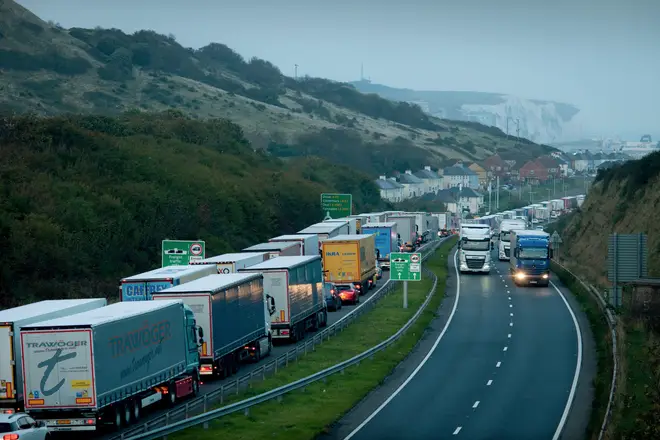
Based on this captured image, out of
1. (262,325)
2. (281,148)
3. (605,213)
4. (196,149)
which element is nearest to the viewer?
(262,325)

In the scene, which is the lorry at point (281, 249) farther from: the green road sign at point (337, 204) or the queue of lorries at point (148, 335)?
the green road sign at point (337, 204)

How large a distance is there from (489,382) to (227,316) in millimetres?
9355

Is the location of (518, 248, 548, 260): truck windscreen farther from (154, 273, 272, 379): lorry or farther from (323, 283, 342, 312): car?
(154, 273, 272, 379): lorry

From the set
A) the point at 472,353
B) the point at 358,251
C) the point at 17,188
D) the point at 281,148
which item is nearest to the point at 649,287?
the point at 472,353

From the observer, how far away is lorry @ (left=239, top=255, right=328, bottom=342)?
46188 millimetres

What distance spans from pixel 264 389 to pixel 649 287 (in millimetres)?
24887

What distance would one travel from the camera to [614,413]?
29.4 meters

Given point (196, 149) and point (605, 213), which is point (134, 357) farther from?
point (196, 149)

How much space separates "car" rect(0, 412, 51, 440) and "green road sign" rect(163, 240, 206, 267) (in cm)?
2526

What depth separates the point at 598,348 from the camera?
151 ft

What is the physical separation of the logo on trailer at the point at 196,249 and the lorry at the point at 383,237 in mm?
32202

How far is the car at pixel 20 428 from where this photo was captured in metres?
23.8

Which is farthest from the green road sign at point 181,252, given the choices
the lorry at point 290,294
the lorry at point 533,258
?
the lorry at point 533,258

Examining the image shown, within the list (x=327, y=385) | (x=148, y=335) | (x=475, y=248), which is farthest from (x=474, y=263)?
(x=148, y=335)
